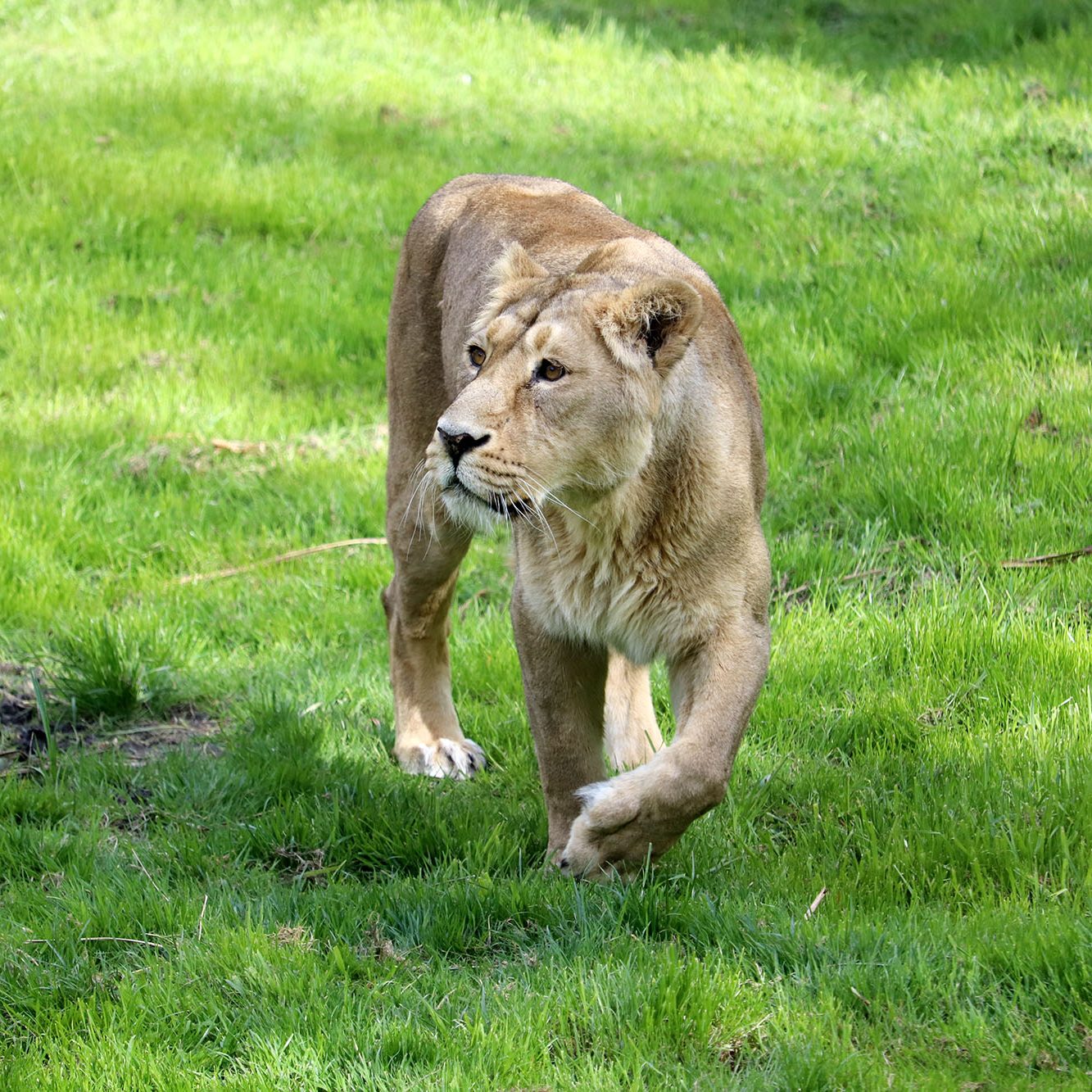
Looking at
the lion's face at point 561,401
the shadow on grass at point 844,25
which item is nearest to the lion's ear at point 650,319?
the lion's face at point 561,401

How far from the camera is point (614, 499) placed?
4.00 metres

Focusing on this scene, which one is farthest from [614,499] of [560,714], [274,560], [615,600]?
[274,560]

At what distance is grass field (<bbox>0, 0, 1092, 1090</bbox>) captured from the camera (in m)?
3.33

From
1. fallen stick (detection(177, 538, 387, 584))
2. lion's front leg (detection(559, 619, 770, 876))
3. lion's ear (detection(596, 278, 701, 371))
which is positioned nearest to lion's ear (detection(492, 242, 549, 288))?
lion's ear (detection(596, 278, 701, 371))

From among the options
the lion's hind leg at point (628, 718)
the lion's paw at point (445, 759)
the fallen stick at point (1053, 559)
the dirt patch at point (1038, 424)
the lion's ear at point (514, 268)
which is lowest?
the lion's paw at point (445, 759)

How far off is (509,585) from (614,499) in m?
2.61

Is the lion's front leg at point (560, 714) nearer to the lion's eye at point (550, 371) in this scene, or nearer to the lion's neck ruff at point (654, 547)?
the lion's neck ruff at point (654, 547)

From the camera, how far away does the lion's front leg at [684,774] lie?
373 centimetres

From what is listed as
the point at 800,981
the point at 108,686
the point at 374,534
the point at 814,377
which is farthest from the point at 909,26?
the point at 800,981

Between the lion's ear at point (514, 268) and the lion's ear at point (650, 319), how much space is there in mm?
459

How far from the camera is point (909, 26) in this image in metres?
12.0

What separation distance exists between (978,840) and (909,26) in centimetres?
967

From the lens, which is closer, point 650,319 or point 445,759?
point 650,319

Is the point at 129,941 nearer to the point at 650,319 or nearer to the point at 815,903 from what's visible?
the point at 815,903
